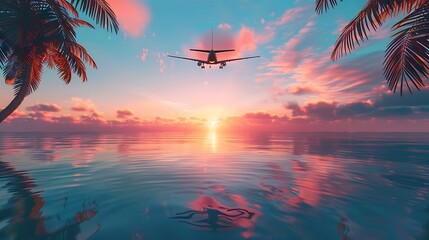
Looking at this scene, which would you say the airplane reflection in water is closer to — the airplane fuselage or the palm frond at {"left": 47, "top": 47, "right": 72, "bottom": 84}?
the palm frond at {"left": 47, "top": 47, "right": 72, "bottom": 84}

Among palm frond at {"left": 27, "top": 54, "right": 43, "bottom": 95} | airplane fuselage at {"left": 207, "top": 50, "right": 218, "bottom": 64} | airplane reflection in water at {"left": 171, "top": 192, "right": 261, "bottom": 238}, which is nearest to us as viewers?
airplane reflection in water at {"left": 171, "top": 192, "right": 261, "bottom": 238}

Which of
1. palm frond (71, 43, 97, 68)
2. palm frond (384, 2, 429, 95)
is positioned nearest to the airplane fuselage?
palm frond (71, 43, 97, 68)

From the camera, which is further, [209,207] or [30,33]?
[30,33]

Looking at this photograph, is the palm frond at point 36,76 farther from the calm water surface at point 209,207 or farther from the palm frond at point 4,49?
the calm water surface at point 209,207

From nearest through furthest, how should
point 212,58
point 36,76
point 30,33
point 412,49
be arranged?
1. point 412,49
2. point 30,33
3. point 36,76
4. point 212,58

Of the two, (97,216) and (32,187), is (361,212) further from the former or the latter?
(32,187)

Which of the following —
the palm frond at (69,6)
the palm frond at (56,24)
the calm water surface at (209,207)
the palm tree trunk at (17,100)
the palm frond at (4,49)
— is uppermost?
the palm frond at (69,6)

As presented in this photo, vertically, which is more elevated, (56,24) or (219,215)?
(56,24)

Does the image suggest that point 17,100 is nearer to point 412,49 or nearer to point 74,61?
point 74,61

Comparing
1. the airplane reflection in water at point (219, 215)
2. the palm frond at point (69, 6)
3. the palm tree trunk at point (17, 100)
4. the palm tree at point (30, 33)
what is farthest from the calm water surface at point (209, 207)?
the palm frond at point (69, 6)

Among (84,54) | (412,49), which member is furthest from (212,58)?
(412,49)

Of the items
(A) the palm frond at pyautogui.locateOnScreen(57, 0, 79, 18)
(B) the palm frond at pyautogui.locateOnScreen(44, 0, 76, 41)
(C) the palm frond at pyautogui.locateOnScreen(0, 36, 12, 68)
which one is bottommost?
(C) the palm frond at pyautogui.locateOnScreen(0, 36, 12, 68)

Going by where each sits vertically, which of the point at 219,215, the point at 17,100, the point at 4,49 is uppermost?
the point at 4,49
